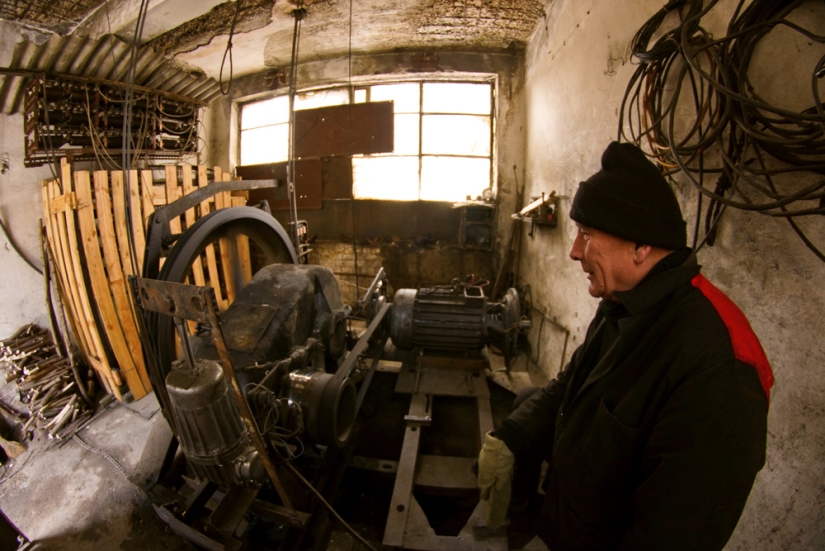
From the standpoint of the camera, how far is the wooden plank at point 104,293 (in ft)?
11.0

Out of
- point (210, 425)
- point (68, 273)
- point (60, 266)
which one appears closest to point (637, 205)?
point (210, 425)

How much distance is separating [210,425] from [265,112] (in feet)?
18.7

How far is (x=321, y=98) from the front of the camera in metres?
5.45

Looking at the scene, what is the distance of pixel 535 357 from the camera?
4.07 m

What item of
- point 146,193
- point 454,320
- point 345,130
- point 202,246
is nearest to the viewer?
point 202,246

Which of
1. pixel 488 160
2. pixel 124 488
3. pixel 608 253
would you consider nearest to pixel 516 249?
pixel 488 160

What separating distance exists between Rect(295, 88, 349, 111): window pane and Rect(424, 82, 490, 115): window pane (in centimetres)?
132

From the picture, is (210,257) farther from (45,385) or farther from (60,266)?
(45,385)

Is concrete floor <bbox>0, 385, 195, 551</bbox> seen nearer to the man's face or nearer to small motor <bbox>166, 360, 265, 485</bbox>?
small motor <bbox>166, 360, 265, 485</bbox>

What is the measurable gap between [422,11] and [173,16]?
2.77 m

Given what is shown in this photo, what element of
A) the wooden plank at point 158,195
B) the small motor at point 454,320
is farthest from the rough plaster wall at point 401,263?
the wooden plank at point 158,195

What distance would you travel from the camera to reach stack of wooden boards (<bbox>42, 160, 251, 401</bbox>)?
11.0 feet

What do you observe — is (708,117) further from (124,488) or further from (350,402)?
(124,488)

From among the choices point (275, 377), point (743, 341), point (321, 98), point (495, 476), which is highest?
point (321, 98)
